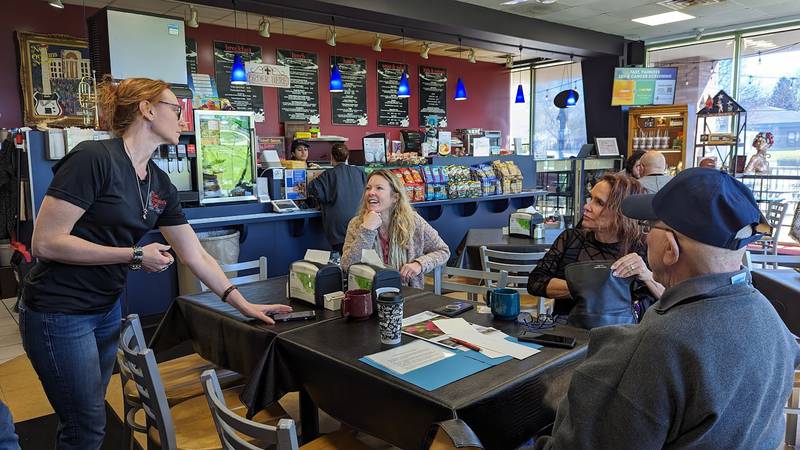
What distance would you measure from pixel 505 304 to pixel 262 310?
92cm

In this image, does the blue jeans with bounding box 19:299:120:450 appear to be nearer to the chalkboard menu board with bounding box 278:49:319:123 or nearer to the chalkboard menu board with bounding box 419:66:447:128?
the chalkboard menu board with bounding box 278:49:319:123

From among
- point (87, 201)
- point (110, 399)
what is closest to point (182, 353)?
point (110, 399)

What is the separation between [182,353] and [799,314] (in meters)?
3.76

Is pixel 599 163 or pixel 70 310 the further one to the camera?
pixel 599 163

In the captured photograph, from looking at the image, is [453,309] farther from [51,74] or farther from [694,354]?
[51,74]

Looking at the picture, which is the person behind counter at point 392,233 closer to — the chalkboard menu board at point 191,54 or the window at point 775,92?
the chalkboard menu board at point 191,54

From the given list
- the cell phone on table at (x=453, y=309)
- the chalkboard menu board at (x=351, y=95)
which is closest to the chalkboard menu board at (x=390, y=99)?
the chalkboard menu board at (x=351, y=95)

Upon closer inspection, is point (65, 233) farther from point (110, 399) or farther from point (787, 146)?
point (787, 146)

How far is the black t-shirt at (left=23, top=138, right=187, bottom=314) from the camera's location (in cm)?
172

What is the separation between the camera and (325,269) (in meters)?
2.26

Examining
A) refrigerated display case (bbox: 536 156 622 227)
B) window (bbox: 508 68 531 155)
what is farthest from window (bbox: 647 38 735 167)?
window (bbox: 508 68 531 155)

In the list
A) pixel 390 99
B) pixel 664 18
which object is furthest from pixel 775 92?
pixel 390 99

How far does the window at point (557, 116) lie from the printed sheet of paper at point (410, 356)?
10.2 meters

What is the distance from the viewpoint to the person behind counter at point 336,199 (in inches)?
203
